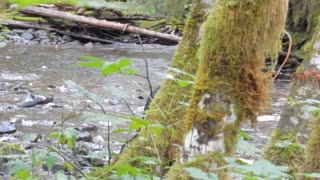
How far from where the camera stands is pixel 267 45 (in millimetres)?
2324

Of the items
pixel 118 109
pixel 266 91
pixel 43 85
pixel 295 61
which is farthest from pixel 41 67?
pixel 266 91

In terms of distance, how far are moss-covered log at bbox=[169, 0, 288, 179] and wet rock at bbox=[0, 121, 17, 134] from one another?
4.12 metres

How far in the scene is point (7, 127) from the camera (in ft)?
20.6

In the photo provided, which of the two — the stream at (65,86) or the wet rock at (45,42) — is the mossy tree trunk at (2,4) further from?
the wet rock at (45,42)

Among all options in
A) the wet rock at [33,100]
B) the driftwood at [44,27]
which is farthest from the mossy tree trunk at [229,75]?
the driftwood at [44,27]

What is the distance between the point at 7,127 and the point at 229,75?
4416mm

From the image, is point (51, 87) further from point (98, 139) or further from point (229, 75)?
point (229, 75)

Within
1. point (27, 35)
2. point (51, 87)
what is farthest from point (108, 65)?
point (27, 35)

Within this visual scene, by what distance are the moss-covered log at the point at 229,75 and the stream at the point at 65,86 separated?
1.86 m

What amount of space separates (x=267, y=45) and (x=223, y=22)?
197 millimetres

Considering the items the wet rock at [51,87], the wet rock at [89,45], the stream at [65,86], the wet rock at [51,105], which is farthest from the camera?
the wet rock at [89,45]

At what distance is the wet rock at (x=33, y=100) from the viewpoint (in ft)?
25.0

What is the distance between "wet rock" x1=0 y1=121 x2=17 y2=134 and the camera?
6196 mm

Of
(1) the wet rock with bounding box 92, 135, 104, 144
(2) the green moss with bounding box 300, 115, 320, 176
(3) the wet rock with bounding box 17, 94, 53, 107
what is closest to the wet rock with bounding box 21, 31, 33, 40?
(3) the wet rock with bounding box 17, 94, 53, 107
